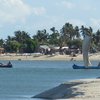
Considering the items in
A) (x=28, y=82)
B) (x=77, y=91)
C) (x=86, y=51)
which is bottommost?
(x=28, y=82)

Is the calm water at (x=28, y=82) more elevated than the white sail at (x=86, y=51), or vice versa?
the white sail at (x=86, y=51)

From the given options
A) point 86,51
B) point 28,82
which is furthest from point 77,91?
point 86,51

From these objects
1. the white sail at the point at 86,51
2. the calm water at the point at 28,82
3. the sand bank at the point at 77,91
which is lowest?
the calm water at the point at 28,82

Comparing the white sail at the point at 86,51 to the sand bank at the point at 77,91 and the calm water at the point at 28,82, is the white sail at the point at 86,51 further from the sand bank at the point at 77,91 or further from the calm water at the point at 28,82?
the sand bank at the point at 77,91

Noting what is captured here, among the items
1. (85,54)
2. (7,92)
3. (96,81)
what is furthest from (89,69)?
(96,81)

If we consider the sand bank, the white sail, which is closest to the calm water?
the white sail

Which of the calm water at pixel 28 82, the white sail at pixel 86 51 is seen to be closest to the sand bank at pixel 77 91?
the calm water at pixel 28 82

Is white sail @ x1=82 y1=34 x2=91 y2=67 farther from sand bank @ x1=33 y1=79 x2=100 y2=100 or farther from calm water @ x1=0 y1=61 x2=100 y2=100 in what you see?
sand bank @ x1=33 y1=79 x2=100 y2=100

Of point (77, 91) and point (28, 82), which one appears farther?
point (28, 82)

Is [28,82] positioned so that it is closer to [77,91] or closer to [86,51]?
[77,91]

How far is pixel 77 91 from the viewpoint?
1869 inches

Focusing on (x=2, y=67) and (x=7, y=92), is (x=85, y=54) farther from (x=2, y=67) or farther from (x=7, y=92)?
(x=7, y=92)

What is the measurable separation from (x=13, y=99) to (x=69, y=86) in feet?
15.1

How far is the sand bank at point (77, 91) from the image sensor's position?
149 ft
